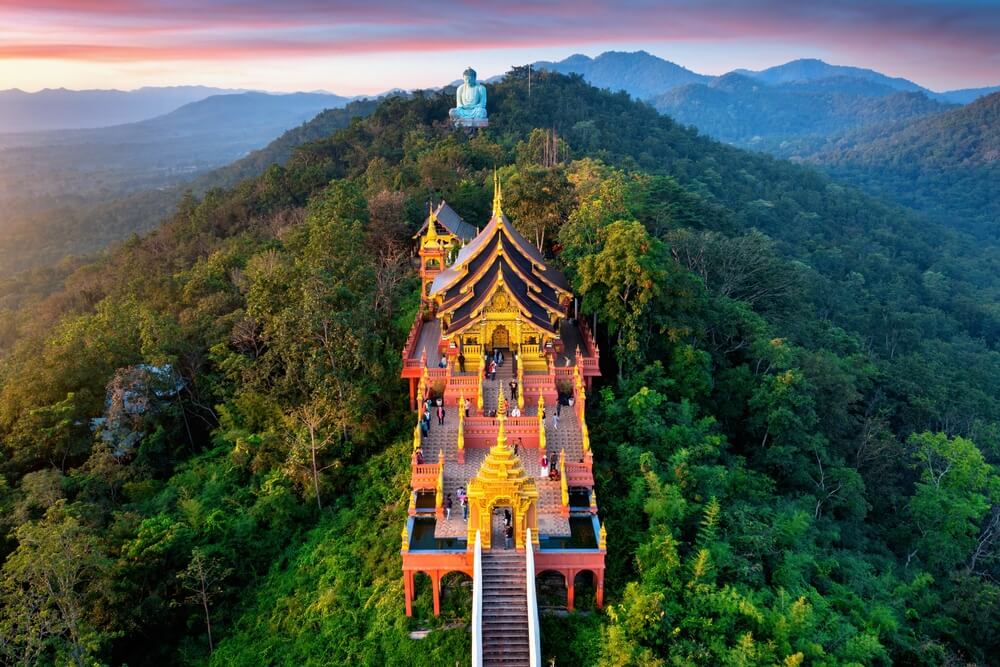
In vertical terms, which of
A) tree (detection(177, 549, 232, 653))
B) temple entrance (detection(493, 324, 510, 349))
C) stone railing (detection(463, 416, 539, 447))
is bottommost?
tree (detection(177, 549, 232, 653))

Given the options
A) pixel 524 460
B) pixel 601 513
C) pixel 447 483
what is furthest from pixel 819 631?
pixel 447 483

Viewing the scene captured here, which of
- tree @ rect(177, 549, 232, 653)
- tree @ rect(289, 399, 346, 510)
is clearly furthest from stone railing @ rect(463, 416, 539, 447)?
tree @ rect(177, 549, 232, 653)

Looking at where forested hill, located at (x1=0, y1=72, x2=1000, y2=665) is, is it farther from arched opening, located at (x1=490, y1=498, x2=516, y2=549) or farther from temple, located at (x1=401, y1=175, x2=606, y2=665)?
arched opening, located at (x1=490, y1=498, x2=516, y2=549)

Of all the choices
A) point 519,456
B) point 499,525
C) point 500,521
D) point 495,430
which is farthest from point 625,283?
point 499,525

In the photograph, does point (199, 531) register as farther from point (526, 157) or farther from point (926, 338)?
point (926, 338)

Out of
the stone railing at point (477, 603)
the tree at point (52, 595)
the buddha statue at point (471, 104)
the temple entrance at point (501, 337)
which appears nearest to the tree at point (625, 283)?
the temple entrance at point (501, 337)

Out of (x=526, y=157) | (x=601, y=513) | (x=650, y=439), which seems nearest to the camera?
(x=601, y=513)
